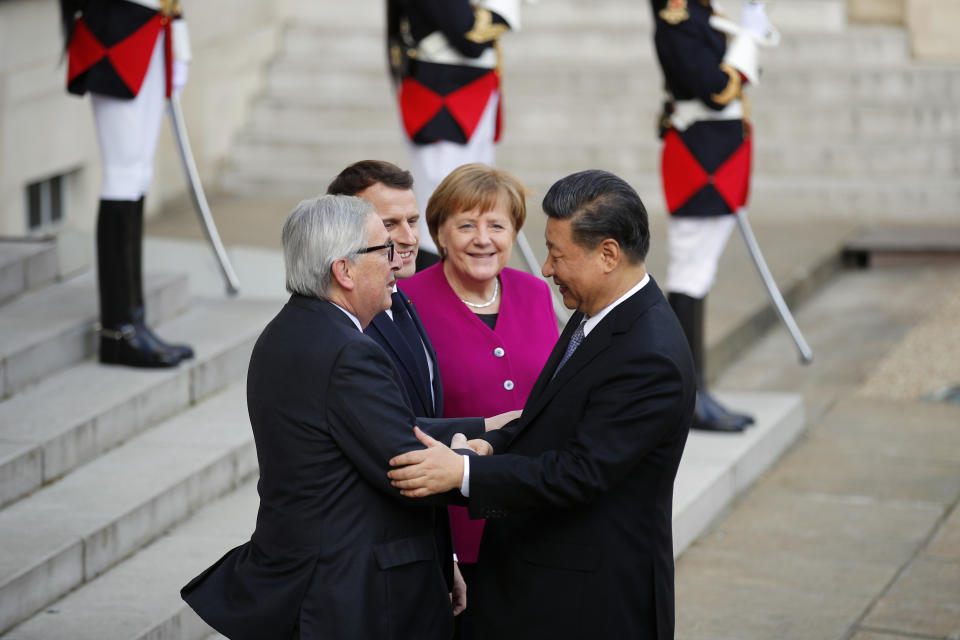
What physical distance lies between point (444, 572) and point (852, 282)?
658 cm

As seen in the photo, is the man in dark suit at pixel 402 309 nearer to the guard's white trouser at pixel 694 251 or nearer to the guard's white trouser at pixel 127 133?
the guard's white trouser at pixel 127 133

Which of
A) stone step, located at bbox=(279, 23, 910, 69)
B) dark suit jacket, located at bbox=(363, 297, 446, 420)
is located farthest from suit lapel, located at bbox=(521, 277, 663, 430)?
stone step, located at bbox=(279, 23, 910, 69)

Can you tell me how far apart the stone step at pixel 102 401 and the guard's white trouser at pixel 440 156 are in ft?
2.83

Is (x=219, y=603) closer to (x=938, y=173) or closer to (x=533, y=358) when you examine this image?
(x=533, y=358)

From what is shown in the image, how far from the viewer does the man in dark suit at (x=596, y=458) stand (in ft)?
9.86

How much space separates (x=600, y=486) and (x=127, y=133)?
10.1 feet

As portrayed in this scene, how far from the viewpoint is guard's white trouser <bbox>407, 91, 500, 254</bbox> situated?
19.3 feet

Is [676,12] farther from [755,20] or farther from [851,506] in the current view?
[851,506]

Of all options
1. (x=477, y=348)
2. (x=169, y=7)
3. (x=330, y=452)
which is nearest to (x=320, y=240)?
(x=330, y=452)

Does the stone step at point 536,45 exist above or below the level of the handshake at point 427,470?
above

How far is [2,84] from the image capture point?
24.6 feet

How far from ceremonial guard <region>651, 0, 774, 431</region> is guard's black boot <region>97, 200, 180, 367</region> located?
209cm

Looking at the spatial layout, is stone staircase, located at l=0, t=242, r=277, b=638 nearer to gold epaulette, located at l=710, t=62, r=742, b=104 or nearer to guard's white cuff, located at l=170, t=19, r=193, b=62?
guard's white cuff, located at l=170, t=19, r=193, b=62

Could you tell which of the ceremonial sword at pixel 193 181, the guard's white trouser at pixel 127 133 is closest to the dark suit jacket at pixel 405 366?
the guard's white trouser at pixel 127 133
